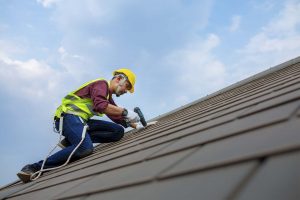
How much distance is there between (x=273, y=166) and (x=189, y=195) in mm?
242

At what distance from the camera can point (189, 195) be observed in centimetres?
96

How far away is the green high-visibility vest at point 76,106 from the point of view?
3.71 meters

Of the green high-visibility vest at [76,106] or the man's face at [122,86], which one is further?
the man's face at [122,86]

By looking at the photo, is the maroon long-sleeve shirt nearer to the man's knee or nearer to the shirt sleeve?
the shirt sleeve

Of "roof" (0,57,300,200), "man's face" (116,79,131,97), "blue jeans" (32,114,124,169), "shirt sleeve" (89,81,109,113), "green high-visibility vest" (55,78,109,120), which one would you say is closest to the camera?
"roof" (0,57,300,200)

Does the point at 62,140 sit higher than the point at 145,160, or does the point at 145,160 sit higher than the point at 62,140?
the point at 62,140

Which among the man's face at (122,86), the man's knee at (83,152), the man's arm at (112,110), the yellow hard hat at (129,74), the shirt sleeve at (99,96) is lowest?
the man's knee at (83,152)

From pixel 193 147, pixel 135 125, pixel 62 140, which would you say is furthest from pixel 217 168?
pixel 135 125

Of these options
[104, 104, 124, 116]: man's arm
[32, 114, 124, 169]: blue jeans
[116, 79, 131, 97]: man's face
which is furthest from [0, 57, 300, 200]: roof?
[116, 79, 131, 97]: man's face

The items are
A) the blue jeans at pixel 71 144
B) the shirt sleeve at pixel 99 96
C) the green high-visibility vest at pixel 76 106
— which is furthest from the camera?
the green high-visibility vest at pixel 76 106

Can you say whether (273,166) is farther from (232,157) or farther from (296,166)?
(232,157)

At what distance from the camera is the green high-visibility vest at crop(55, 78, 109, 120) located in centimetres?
371

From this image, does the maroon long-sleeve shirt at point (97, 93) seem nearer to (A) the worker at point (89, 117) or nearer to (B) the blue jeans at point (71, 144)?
(A) the worker at point (89, 117)

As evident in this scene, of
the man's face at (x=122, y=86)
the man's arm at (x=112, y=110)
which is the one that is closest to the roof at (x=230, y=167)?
the man's arm at (x=112, y=110)
